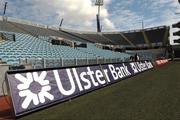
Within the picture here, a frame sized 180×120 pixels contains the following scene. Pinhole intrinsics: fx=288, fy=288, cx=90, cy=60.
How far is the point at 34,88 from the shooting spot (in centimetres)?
867

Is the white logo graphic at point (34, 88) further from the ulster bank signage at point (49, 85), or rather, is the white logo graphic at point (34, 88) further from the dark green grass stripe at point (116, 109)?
the dark green grass stripe at point (116, 109)

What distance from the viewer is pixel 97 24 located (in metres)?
95.2

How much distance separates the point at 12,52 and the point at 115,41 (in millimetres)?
57131

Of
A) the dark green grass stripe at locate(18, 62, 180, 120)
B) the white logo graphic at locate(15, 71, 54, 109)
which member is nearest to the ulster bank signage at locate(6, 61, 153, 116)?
the white logo graphic at locate(15, 71, 54, 109)

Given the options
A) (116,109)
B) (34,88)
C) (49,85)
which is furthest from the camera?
(49,85)

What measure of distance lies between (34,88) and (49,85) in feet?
2.71

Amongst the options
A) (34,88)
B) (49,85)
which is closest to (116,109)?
(49,85)

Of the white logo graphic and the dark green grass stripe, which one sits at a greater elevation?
the white logo graphic

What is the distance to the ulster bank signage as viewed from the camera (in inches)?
314

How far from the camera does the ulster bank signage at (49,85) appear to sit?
7971mm

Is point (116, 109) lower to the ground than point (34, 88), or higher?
lower

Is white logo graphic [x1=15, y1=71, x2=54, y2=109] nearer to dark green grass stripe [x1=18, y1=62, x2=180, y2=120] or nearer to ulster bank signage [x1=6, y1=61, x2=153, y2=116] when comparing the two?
ulster bank signage [x1=6, y1=61, x2=153, y2=116]

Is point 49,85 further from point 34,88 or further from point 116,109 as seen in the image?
point 116,109

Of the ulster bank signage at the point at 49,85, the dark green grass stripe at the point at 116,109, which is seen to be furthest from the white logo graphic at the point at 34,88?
the dark green grass stripe at the point at 116,109
